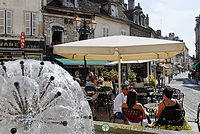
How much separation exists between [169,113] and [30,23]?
1519 cm

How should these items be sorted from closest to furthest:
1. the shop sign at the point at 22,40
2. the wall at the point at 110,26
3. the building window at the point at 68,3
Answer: the shop sign at the point at 22,40 → the building window at the point at 68,3 → the wall at the point at 110,26

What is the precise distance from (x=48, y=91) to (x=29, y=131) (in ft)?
1.22

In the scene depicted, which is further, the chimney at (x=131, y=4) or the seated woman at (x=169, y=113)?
the chimney at (x=131, y=4)

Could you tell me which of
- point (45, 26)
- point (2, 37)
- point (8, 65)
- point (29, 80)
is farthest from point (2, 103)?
point (45, 26)

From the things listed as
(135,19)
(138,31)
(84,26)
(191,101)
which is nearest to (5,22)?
(84,26)

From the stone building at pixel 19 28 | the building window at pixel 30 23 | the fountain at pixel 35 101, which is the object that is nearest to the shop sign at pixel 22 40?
the stone building at pixel 19 28

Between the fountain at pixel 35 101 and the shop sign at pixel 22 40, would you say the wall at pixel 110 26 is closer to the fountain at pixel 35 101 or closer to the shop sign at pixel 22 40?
the shop sign at pixel 22 40

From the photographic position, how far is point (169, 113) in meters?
3.93

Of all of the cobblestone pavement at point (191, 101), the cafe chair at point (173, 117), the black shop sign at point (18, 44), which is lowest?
the cobblestone pavement at point (191, 101)

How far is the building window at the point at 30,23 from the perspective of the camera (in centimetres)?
1661

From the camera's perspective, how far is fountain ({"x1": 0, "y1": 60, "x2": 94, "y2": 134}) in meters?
1.73

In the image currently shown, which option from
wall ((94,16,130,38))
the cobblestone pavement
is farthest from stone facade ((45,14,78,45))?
the cobblestone pavement

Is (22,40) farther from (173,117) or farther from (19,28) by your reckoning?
(173,117)

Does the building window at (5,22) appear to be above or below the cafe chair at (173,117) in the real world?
above
